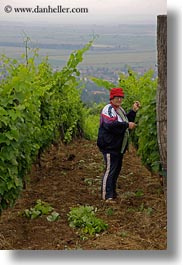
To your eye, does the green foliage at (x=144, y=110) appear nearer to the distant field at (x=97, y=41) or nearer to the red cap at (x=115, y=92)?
the red cap at (x=115, y=92)

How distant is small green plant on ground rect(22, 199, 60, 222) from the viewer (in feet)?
15.1

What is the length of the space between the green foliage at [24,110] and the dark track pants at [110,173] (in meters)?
0.48

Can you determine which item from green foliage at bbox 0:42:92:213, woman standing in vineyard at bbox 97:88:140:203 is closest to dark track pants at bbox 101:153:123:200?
woman standing in vineyard at bbox 97:88:140:203

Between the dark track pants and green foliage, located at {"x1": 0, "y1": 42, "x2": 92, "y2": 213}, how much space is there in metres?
0.48

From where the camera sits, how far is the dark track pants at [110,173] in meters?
4.88

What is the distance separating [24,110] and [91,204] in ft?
2.25

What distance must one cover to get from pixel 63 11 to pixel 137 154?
4.95 feet

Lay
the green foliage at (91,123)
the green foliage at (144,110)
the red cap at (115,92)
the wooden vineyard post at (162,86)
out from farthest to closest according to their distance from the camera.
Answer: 1. the green foliage at (91,123)
2. the green foliage at (144,110)
3. the red cap at (115,92)
4. the wooden vineyard post at (162,86)

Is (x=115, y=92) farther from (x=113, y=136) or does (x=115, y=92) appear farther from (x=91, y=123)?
(x=91, y=123)

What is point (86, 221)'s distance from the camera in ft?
14.7

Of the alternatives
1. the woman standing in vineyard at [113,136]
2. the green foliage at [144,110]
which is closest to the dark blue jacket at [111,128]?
the woman standing in vineyard at [113,136]

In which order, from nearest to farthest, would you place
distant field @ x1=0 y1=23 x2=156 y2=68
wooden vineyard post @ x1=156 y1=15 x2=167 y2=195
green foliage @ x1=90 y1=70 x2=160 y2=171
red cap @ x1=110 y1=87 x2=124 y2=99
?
1. wooden vineyard post @ x1=156 y1=15 x2=167 y2=195
2. distant field @ x1=0 y1=23 x2=156 y2=68
3. red cap @ x1=110 y1=87 x2=124 y2=99
4. green foliage @ x1=90 y1=70 x2=160 y2=171

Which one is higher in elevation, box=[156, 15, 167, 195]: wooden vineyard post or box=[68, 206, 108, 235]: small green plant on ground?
box=[156, 15, 167, 195]: wooden vineyard post

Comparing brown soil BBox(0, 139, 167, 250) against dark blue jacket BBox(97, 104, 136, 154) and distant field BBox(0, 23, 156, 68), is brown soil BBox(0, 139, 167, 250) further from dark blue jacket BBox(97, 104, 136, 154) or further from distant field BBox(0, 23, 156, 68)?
distant field BBox(0, 23, 156, 68)
